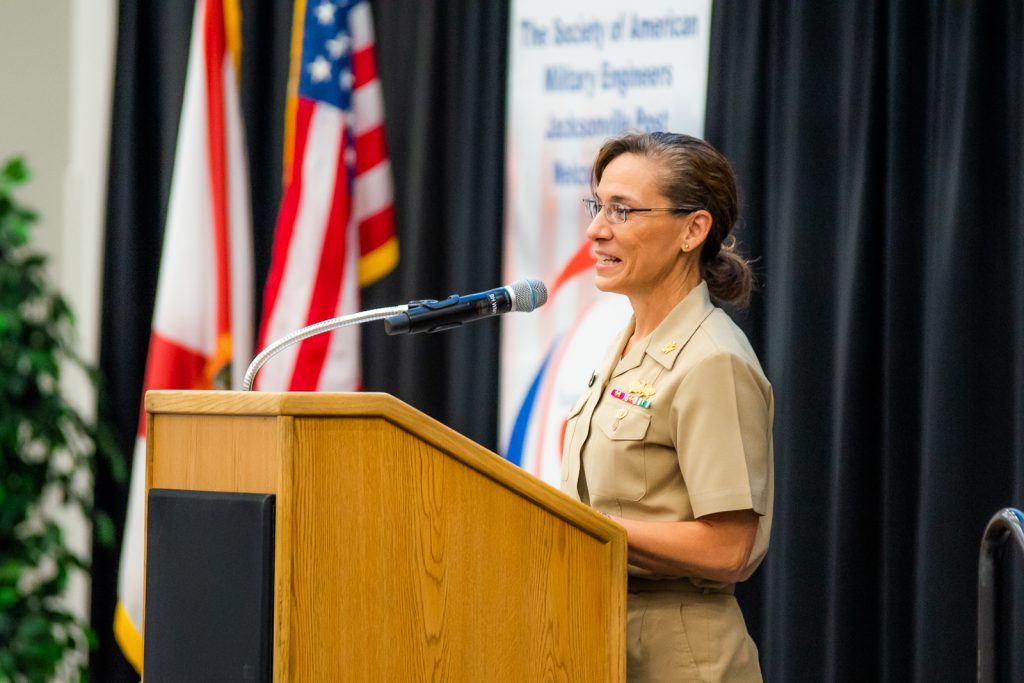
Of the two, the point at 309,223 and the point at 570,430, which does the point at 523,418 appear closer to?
the point at 309,223

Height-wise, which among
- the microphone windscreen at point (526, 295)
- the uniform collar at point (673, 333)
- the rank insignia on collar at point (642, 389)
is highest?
the microphone windscreen at point (526, 295)

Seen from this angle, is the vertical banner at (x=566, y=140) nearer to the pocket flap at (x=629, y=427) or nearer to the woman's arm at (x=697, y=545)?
the pocket flap at (x=629, y=427)

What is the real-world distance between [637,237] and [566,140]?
66.5 inches

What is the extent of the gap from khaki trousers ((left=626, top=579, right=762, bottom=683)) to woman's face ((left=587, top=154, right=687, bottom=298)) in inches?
18.8

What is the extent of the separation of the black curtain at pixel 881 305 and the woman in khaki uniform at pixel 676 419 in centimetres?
117

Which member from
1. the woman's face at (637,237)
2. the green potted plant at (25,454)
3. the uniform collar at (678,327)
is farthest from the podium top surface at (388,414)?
the green potted plant at (25,454)

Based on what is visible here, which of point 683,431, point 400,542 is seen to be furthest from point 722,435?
point 400,542

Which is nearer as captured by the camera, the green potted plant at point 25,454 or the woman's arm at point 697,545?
the woman's arm at point 697,545

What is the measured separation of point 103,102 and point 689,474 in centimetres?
314

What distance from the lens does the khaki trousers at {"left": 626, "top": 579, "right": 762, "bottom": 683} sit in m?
1.74

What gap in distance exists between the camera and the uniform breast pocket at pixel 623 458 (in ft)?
5.83

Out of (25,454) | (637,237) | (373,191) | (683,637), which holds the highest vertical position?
(373,191)

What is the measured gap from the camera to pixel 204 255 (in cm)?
368

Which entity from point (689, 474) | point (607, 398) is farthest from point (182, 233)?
point (689, 474)
